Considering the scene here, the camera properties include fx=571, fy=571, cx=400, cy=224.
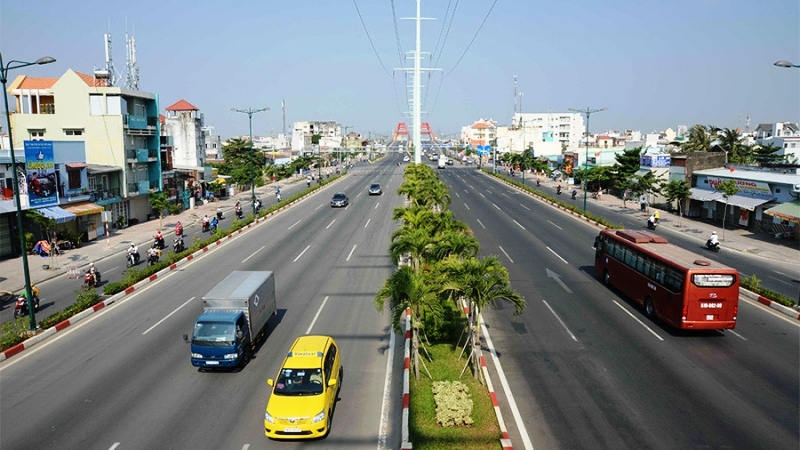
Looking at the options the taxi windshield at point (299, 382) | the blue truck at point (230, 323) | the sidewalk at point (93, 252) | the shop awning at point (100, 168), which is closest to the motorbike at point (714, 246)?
the blue truck at point (230, 323)

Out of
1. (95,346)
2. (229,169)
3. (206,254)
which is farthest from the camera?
(229,169)

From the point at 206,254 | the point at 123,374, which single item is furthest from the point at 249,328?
Answer: the point at 206,254

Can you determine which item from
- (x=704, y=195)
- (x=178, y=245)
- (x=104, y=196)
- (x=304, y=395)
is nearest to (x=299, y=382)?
(x=304, y=395)

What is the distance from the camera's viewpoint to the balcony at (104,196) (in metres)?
43.0

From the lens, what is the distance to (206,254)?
36.3m

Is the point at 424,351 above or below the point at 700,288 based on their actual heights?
below

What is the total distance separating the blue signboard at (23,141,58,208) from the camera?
36656 millimetres

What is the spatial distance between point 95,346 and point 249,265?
12.6 m

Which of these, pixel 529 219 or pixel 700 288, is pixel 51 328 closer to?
pixel 700 288

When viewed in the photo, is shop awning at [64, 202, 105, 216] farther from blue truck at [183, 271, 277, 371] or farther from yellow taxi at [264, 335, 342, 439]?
yellow taxi at [264, 335, 342, 439]

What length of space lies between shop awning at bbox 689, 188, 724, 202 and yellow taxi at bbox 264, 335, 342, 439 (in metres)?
42.1

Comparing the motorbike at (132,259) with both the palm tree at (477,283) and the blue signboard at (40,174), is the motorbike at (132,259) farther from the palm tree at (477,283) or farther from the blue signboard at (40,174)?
the palm tree at (477,283)

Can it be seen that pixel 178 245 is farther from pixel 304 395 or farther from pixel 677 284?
pixel 677 284

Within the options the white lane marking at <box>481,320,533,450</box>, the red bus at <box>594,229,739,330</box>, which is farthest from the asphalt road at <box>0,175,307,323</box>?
the red bus at <box>594,229,739,330</box>
